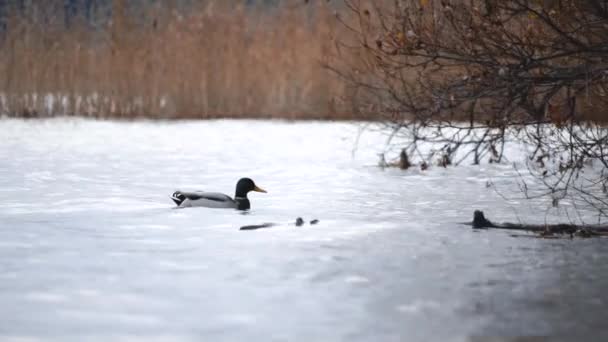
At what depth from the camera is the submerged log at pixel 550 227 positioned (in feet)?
23.3

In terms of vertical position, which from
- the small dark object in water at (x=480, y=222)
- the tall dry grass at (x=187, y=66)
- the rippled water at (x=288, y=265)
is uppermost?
the tall dry grass at (x=187, y=66)

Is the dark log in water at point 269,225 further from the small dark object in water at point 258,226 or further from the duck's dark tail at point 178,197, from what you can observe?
the duck's dark tail at point 178,197

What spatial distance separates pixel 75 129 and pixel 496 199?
14.0 m

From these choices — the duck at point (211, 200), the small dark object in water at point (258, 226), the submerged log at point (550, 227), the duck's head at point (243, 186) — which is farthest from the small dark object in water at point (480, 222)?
the duck's head at point (243, 186)

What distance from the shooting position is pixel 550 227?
7.23 metres

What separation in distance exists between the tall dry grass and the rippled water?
10716mm

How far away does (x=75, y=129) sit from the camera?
21766mm

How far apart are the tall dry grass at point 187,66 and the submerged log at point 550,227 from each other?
14940 mm

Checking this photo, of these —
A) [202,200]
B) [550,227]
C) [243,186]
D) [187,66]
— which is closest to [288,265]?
[550,227]

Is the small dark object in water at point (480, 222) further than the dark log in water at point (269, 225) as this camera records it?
No

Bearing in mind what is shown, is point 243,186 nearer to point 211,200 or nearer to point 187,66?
point 211,200

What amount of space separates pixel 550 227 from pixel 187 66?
56.0 feet

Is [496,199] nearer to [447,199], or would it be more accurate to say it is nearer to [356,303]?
[447,199]

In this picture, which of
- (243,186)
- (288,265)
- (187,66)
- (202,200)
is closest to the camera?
(288,265)
